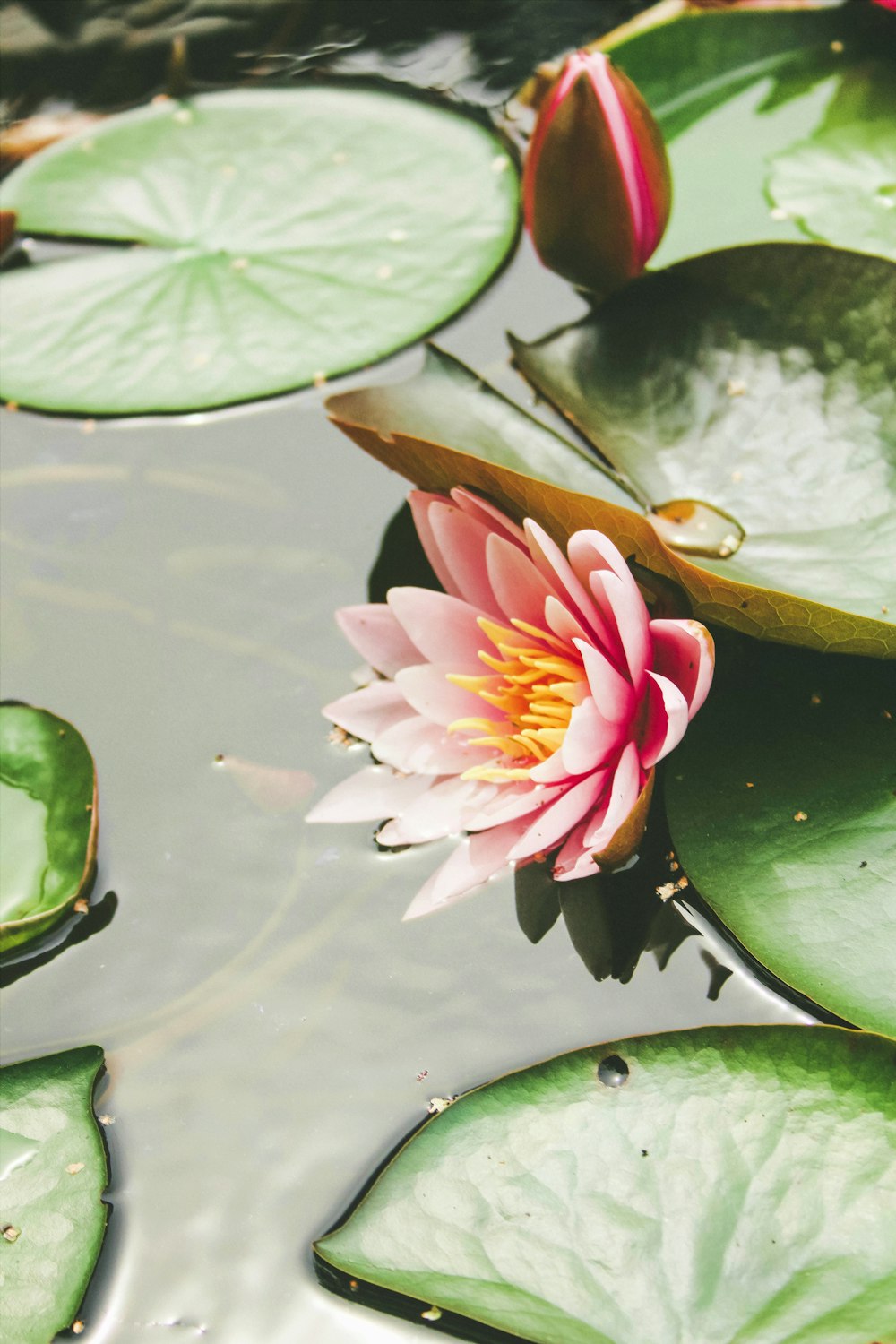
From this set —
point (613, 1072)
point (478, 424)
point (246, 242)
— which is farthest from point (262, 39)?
point (613, 1072)

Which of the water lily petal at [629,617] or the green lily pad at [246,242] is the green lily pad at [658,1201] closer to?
the water lily petal at [629,617]

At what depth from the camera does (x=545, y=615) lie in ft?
4.09

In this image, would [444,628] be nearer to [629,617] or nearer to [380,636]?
[380,636]

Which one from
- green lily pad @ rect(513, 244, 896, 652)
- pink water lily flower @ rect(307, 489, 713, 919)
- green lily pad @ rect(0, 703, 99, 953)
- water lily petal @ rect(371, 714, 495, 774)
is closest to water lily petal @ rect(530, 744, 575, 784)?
pink water lily flower @ rect(307, 489, 713, 919)

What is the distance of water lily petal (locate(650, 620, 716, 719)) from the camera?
1.12 meters

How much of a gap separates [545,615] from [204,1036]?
2.00ft

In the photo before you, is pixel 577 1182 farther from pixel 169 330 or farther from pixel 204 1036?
pixel 169 330

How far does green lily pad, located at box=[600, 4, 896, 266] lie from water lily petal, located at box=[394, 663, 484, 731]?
3.01 ft

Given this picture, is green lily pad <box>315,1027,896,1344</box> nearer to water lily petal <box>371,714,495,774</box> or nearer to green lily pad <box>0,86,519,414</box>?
water lily petal <box>371,714,495,774</box>

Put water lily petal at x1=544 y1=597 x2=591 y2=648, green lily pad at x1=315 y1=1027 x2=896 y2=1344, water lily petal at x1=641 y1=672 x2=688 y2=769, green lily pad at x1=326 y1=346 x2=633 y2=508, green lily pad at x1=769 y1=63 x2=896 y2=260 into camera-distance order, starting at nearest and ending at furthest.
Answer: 1. green lily pad at x1=315 y1=1027 x2=896 y2=1344
2. water lily petal at x1=641 y1=672 x2=688 y2=769
3. water lily petal at x1=544 y1=597 x2=591 y2=648
4. green lily pad at x1=326 y1=346 x2=633 y2=508
5. green lily pad at x1=769 y1=63 x2=896 y2=260

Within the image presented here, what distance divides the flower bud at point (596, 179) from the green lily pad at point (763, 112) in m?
0.19

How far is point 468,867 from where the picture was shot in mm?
1203

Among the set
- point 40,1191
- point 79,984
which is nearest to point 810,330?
point 79,984

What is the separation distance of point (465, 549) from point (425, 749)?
24cm
